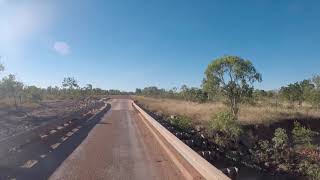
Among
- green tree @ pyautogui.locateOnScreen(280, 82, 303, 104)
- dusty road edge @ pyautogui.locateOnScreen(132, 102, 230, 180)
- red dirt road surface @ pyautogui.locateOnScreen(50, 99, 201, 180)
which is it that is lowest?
red dirt road surface @ pyautogui.locateOnScreen(50, 99, 201, 180)

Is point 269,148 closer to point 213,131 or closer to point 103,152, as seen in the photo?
point 213,131

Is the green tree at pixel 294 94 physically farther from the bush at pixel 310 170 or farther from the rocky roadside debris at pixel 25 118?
the bush at pixel 310 170

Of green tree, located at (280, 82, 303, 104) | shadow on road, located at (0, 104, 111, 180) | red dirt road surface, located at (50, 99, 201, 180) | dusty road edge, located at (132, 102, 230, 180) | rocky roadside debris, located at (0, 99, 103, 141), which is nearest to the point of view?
dusty road edge, located at (132, 102, 230, 180)

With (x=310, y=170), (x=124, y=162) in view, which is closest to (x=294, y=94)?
(x=310, y=170)

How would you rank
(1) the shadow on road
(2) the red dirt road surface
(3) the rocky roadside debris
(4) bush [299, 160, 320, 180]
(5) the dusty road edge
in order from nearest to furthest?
(5) the dusty road edge, (1) the shadow on road, (2) the red dirt road surface, (4) bush [299, 160, 320, 180], (3) the rocky roadside debris

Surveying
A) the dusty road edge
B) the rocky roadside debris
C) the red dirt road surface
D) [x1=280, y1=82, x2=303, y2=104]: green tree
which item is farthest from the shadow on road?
[x1=280, y1=82, x2=303, y2=104]: green tree

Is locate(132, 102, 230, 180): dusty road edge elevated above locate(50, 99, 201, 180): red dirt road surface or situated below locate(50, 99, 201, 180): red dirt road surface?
above

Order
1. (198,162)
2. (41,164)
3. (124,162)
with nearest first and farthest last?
(198,162) < (41,164) < (124,162)

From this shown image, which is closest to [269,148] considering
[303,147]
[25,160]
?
[303,147]

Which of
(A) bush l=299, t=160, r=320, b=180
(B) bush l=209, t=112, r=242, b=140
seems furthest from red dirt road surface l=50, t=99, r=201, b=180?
(B) bush l=209, t=112, r=242, b=140

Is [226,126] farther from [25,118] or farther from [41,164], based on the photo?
[25,118]

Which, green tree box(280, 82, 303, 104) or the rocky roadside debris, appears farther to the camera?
green tree box(280, 82, 303, 104)

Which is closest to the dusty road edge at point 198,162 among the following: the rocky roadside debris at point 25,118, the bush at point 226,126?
the rocky roadside debris at point 25,118

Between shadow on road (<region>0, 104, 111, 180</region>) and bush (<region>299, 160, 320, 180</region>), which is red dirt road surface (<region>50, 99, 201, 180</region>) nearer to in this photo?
shadow on road (<region>0, 104, 111, 180</region>)
